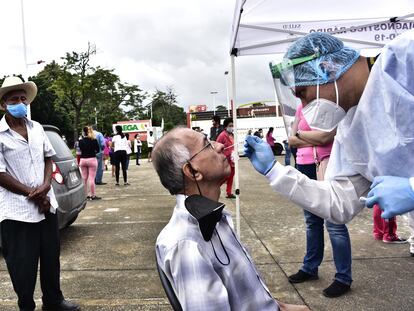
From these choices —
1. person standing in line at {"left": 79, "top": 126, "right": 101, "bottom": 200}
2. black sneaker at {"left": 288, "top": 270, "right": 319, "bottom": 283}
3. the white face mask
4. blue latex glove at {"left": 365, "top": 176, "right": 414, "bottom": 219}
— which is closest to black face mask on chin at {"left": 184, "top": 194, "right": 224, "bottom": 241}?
blue latex glove at {"left": 365, "top": 176, "right": 414, "bottom": 219}

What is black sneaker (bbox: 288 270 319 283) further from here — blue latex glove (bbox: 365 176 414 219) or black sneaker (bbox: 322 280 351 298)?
blue latex glove (bbox: 365 176 414 219)

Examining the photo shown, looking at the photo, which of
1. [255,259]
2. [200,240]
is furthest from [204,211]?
[255,259]

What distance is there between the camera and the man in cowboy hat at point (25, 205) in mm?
2822

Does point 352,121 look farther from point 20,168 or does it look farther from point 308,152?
point 20,168

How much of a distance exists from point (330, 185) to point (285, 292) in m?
1.47

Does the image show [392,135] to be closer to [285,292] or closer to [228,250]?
[228,250]

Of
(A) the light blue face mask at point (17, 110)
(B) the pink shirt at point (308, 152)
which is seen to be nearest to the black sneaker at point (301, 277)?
(B) the pink shirt at point (308, 152)

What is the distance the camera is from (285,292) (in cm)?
329

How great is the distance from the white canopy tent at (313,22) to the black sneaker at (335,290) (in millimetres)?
1356

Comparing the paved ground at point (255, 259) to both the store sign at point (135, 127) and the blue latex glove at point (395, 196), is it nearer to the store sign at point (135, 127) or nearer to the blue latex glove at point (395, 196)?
the blue latex glove at point (395, 196)

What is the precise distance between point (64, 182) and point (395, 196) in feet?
13.5

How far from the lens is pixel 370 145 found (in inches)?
70.2

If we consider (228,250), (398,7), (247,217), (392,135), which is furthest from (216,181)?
(247,217)

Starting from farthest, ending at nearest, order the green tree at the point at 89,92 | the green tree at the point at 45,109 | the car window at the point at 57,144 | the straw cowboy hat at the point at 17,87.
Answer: the green tree at the point at 45,109, the green tree at the point at 89,92, the car window at the point at 57,144, the straw cowboy hat at the point at 17,87
